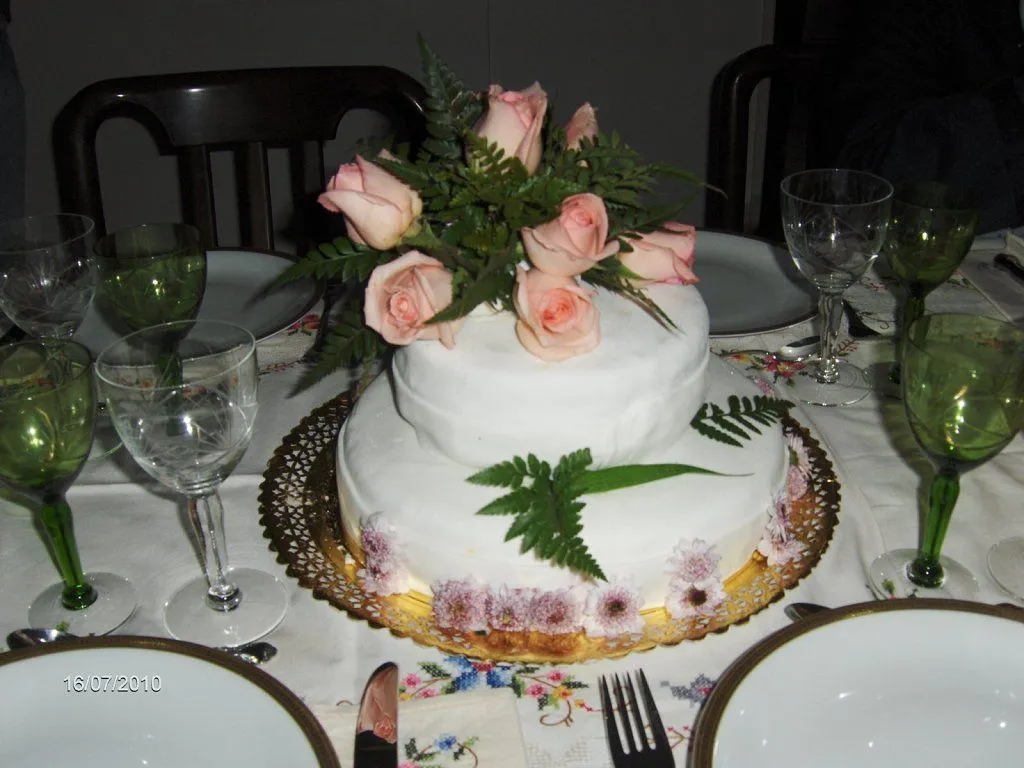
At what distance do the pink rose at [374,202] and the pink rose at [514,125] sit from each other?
0.09 meters

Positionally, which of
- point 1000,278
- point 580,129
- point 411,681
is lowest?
point 411,681

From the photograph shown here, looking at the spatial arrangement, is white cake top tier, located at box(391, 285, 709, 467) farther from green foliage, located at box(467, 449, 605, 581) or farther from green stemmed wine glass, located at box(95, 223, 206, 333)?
green stemmed wine glass, located at box(95, 223, 206, 333)

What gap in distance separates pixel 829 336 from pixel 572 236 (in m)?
0.69

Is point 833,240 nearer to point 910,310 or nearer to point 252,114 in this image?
point 910,310

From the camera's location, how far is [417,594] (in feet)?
3.12

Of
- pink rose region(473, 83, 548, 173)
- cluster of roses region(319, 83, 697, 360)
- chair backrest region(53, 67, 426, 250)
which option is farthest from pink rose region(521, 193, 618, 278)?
chair backrest region(53, 67, 426, 250)

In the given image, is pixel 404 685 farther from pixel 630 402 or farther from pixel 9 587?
pixel 9 587

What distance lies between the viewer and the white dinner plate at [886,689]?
76cm

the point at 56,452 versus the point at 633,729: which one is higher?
the point at 56,452

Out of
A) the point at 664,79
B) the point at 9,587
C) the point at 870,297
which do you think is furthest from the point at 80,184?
the point at 664,79

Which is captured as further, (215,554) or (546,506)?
(215,554)
